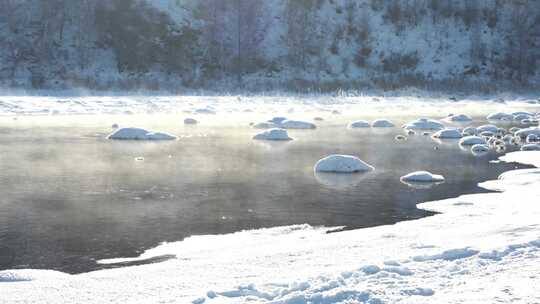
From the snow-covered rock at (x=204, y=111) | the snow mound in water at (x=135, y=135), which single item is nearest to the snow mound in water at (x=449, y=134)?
the snow mound in water at (x=135, y=135)

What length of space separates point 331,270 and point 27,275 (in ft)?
11.8

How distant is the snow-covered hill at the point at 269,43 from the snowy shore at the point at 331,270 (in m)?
39.0

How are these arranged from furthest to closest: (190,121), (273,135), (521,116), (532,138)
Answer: (521,116)
(190,121)
(532,138)
(273,135)

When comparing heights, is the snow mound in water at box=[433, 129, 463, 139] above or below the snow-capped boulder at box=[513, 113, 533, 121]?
above

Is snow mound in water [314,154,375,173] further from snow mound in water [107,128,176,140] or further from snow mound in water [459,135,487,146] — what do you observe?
snow mound in water [107,128,176,140]

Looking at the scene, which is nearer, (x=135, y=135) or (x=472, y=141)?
(x=472, y=141)

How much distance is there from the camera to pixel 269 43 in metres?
61.5

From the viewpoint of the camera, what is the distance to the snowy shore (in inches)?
279

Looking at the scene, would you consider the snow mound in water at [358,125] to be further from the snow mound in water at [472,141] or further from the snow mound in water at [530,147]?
the snow mound in water at [530,147]

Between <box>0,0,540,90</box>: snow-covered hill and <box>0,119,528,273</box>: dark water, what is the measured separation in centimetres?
2735

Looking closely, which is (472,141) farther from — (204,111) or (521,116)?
(204,111)

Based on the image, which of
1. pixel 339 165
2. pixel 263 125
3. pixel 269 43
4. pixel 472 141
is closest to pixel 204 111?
pixel 263 125

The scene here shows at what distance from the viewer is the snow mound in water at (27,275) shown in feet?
26.6

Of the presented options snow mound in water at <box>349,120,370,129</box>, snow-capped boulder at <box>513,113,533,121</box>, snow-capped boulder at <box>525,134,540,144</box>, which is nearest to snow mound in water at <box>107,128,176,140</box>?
snow mound in water at <box>349,120,370,129</box>
